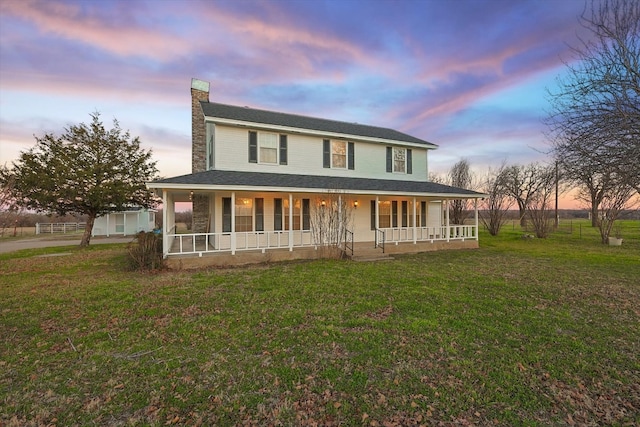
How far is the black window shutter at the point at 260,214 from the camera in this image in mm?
12625

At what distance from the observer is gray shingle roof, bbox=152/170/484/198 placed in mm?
10273

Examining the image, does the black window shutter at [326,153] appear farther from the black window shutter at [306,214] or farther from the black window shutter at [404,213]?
the black window shutter at [404,213]

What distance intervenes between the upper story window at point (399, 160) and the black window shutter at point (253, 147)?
7.88 meters

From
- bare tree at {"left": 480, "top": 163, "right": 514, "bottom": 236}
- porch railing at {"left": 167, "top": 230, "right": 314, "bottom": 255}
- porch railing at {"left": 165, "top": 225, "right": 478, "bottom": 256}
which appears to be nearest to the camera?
porch railing at {"left": 165, "top": 225, "right": 478, "bottom": 256}

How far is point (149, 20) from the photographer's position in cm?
1076

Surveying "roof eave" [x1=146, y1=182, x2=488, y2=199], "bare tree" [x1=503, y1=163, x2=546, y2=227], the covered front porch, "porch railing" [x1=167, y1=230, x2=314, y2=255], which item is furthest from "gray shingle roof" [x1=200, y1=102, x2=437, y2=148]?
"bare tree" [x1=503, y1=163, x2=546, y2=227]

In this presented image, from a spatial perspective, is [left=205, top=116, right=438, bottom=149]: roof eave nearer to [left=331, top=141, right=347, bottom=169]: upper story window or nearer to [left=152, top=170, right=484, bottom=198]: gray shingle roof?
[left=331, top=141, right=347, bottom=169]: upper story window

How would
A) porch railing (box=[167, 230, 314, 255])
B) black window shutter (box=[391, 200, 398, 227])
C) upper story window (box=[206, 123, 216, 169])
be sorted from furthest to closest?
black window shutter (box=[391, 200, 398, 227]), upper story window (box=[206, 123, 216, 169]), porch railing (box=[167, 230, 314, 255])

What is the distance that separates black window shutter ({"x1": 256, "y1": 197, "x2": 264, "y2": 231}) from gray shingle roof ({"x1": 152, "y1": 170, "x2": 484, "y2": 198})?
128 centimetres

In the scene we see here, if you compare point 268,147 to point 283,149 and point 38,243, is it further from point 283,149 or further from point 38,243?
point 38,243

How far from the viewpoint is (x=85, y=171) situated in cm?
1527

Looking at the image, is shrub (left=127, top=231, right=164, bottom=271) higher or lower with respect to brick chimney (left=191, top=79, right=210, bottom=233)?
lower

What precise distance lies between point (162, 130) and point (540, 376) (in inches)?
1262

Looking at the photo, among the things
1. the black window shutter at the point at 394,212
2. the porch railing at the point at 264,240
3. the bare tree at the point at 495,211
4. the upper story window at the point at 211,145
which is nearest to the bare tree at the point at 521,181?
the bare tree at the point at 495,211
